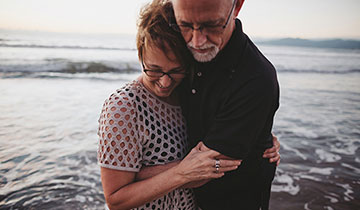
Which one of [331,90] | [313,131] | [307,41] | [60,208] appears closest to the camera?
[60,208]

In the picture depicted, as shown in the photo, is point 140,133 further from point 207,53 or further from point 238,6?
point 238,6

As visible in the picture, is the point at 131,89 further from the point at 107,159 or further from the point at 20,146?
the point at 20,146

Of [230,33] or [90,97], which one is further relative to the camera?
[90,97]

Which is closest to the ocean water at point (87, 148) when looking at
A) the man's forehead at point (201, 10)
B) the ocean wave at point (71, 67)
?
the ocean wave at point (71, 67)

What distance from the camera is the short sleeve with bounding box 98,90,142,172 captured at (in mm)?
1466

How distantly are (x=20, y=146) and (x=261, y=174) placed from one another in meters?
4.87

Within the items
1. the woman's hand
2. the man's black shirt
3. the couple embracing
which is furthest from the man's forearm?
the man's black shirt

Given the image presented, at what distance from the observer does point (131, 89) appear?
64.1 inches

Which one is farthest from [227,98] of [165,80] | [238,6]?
[238,6]

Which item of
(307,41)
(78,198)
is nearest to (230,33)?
(78,198)

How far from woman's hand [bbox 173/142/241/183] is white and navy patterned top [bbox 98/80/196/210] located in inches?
7.4

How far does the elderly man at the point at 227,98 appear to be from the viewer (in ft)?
5.03

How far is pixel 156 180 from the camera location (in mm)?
1578

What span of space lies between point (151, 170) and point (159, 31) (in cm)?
88
